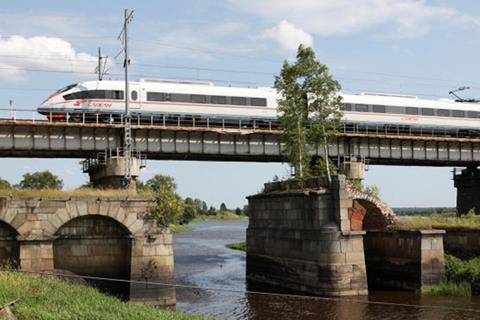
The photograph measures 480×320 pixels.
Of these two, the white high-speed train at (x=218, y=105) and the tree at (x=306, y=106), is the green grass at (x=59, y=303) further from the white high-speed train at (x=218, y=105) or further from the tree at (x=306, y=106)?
the white high-speed train at (x=218, y=105)

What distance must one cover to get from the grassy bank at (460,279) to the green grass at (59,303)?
15936mm

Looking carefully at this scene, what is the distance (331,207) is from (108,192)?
11787 mm

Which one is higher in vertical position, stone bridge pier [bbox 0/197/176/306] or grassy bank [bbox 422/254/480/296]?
stone bridge pier [bbox 0/197/176/306]

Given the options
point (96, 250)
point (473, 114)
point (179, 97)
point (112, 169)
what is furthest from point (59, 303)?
point (473, 114)

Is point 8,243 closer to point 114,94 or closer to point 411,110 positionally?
point 114,94

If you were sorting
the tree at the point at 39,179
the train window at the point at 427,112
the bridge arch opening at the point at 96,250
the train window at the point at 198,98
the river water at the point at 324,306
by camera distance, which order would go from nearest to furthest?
the river water at the point at 324,306, the bridge arch opening at the point at 96,250, the train window at the point at 198,98, the train window at the point at 427,112, the tree at the point at 39,179

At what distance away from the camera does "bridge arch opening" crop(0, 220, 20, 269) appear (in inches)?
1013

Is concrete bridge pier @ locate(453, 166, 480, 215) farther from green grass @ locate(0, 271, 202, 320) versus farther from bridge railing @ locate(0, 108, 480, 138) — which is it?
green grass @ locate(0, 271, 202, 320)

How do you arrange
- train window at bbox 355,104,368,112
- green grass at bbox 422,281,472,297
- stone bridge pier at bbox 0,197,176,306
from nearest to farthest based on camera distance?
stone bridge pier at bbox 0,197,176,306
green grass at bbox 422,281,472,297
train window at bbox 355,104,368,112

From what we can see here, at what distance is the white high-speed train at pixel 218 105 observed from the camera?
45.0m

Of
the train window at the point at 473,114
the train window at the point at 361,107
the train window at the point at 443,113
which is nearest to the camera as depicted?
the train window at the point at 361,107

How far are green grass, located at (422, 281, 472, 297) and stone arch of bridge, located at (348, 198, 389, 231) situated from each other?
4991 mm

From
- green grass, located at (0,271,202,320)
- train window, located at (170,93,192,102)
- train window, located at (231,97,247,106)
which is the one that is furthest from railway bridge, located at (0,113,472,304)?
green grass, located at (0,271,202,320)

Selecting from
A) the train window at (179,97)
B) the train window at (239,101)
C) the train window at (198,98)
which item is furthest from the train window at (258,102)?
the train window at (179,97)
